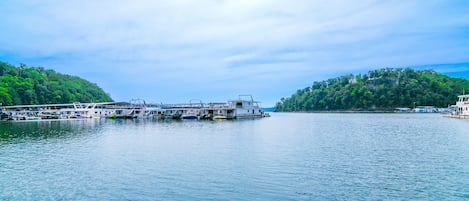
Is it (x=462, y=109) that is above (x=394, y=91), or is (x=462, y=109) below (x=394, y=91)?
below

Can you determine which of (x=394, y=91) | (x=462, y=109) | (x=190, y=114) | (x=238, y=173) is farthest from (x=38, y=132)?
(x=394, y=91)

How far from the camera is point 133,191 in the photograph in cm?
1500

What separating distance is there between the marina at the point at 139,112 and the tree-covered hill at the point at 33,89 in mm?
9506

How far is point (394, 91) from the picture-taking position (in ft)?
525

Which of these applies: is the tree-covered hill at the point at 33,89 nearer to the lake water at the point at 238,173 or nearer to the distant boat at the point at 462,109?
the lake water at the point at 238,173

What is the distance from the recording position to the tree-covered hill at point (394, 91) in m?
157

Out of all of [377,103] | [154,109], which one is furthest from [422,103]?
[154,109]

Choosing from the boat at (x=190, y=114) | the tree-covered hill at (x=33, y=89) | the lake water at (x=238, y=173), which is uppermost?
the tree-covered hill at (x=33, y=89)

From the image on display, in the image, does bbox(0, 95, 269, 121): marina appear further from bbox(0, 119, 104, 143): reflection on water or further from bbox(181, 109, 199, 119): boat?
bbox(0, 119, 104, 143): reflection on water

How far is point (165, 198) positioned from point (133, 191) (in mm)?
→ 1795

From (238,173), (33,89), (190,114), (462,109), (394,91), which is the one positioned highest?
(394,91)

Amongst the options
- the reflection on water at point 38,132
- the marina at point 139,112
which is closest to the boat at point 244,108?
the marina at point 139,112

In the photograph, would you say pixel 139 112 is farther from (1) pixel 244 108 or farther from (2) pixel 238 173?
(2) pixel 238 173

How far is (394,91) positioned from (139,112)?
11156 centimetres
